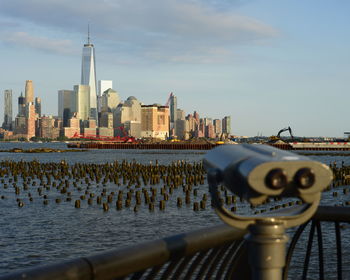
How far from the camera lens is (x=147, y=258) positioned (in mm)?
3244

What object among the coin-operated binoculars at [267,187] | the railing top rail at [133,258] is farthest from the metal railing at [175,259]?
the coin-operated binoculars at [267,187]

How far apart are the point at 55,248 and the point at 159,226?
8322mm

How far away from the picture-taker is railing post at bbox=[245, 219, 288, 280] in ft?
9.75

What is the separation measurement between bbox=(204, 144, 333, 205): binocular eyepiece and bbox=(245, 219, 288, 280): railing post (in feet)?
0.64

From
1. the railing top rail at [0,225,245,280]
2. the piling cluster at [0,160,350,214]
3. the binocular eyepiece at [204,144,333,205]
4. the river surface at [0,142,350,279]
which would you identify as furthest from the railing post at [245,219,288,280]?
the piling cluster at [0,160,350,214]

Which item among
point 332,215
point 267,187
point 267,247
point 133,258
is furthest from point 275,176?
point 332,215

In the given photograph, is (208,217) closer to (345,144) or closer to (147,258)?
(147,258)

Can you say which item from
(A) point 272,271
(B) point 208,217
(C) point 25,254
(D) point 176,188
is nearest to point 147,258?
(A) point 272,271

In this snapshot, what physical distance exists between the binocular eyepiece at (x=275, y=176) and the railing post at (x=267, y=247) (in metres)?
0.20

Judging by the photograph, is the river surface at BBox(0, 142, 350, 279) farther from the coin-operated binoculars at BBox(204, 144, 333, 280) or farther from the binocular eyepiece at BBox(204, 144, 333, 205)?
the binocular eyepiece at BBox(204, 144, 333, 205)

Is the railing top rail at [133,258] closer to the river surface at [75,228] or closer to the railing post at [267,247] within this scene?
the railing post at [267,247]

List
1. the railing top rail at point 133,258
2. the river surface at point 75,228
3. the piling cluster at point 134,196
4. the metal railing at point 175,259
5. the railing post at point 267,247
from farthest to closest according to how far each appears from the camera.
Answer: the piling cluster at point 134,196 → the river surface at point 75,228 → the railing post at point 267,247 → the metal railing at point 175,259 → the railing top rail at point 133,258

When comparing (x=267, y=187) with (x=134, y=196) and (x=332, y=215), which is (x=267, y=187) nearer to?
(x=332, y=215)

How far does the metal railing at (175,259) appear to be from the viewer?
9.27 feet
